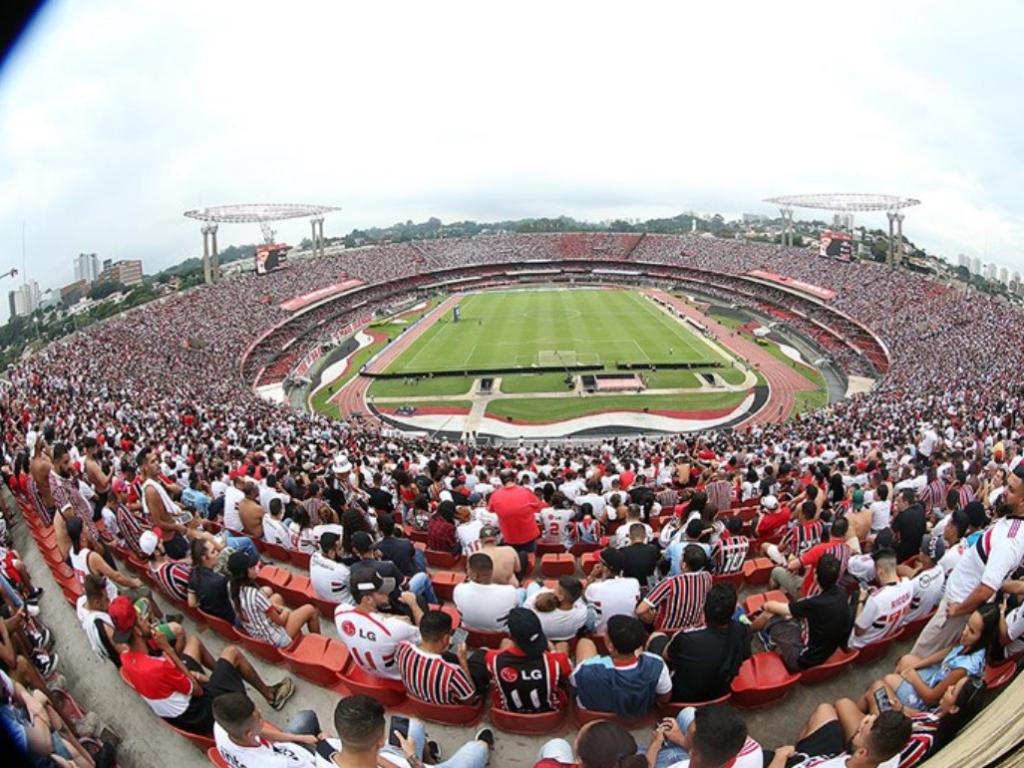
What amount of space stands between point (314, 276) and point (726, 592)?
2732 inches

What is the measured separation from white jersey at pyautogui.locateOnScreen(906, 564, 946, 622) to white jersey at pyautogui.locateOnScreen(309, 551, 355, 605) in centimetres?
568

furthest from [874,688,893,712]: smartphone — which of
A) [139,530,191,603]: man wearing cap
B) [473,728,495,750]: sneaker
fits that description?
[139,530,191,603]: man wearing cap

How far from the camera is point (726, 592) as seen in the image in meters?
5.13

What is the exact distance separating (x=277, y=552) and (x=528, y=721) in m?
5.61

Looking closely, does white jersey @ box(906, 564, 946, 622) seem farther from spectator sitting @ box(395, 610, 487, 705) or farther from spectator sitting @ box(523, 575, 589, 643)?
spectator sitting @ box(395, 610, 487, 705)

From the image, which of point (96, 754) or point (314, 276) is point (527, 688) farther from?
point (314, 276)

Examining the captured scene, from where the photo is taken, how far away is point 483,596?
6.09 metres

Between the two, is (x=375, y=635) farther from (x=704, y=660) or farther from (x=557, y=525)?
(x=557, y=525)

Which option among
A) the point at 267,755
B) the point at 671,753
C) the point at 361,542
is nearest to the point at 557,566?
the point at 361,542

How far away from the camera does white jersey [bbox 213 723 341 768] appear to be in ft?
13.7

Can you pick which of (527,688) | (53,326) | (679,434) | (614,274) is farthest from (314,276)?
(527,688)

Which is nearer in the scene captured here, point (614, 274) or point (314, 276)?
point (314, 276)

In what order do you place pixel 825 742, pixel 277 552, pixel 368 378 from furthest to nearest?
pixel 368 378, pixel 277 552, pixel 825 742

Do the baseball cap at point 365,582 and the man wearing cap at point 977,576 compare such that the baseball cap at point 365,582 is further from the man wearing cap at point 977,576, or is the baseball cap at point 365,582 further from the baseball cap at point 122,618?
the man wearing cap at point 977,576
